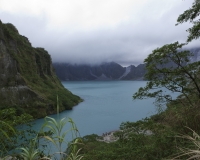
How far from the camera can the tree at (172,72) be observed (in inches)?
472

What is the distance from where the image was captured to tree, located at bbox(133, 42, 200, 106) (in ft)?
39.3

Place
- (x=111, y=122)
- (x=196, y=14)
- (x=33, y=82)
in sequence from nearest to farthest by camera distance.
→ (x=196, y=14), (x=111, y=122), (x=33, y=82)

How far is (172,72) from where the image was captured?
1232 centimetres

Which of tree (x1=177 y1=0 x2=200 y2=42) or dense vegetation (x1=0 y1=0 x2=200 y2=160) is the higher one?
tree (x1=177 y1=0 x2=200 y2=42)

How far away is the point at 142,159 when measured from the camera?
5215 mm

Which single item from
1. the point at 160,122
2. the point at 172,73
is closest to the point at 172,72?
the point at 172,73

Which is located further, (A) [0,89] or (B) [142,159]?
(A) [0,89]

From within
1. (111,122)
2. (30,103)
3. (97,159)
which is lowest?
(111,122)

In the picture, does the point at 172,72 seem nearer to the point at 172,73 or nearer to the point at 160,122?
the point at 172,73

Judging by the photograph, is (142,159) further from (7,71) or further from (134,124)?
(7,71)

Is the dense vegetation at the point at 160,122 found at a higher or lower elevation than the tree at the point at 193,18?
lower

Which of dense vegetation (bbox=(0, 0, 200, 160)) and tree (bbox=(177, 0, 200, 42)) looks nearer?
dense vegetation (bbox=(0, 0, 200, 160))

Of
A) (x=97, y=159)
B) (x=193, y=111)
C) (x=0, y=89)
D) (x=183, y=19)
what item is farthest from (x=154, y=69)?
(x=0, y=89)

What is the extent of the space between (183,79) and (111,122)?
26082 mm
